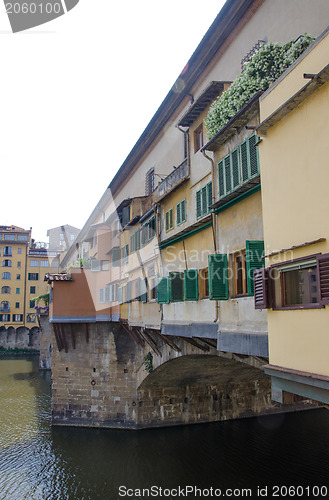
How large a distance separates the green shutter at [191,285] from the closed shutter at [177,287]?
1.05 m

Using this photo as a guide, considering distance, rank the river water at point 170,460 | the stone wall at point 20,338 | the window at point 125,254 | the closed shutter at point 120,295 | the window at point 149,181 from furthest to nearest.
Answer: the stone wall at point 20,338 → the window at point 149,181 → the closed shutter at point 120,295 → the window at point 125,254 → the river water at point 170,460

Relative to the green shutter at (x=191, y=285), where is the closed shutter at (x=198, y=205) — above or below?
above

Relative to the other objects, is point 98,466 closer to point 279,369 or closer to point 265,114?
point 279,369

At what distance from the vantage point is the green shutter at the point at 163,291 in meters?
14.7

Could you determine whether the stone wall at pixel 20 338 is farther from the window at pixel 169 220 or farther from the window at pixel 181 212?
the window at pixel 181 212

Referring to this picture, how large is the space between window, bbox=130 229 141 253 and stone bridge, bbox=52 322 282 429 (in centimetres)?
429

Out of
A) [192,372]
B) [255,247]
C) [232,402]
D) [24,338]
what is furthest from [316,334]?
[24,338]

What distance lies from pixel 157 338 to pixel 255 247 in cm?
Answer: 1202

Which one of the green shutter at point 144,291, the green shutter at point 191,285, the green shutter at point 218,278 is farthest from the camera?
the green shutter at point 144,291

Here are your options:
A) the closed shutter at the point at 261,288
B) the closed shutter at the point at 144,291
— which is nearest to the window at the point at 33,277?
the closed shutter at the point at 144,291

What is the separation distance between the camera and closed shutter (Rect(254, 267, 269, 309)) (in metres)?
7.80

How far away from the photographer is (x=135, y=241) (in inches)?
833

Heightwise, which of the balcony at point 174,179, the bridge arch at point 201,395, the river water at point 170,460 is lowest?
the river water at point 170,460

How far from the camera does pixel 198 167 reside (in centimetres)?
1357
